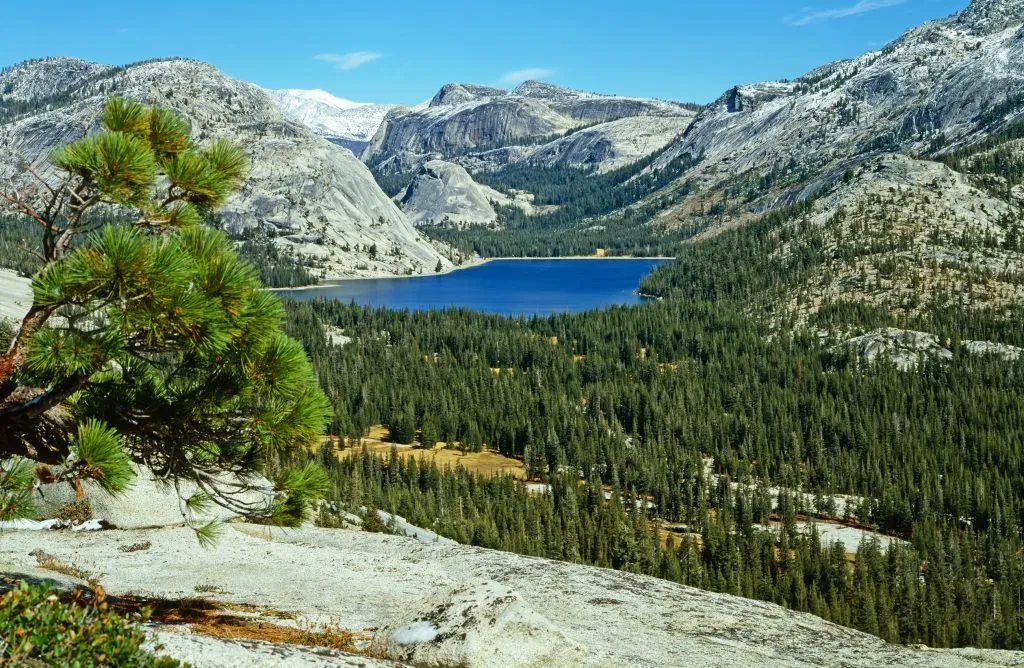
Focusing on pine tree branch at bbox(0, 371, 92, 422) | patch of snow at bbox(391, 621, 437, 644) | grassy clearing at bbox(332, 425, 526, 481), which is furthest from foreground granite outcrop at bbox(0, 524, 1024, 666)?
grassy clearing at bbox(332, 425, 526, 481)

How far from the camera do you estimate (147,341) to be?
16297 millimetres

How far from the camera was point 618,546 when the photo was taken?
68938 mm

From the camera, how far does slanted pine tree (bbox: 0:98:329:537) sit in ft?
50.6

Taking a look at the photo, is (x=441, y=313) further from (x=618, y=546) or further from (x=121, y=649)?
(x=121, y=649)

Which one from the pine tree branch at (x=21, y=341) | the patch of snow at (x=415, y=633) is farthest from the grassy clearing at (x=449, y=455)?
the pine tree branch at (x=21, y=341)

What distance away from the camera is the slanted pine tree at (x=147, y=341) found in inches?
607

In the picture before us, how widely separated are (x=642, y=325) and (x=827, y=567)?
397 feet

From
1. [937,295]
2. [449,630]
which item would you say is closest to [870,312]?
[937,295]

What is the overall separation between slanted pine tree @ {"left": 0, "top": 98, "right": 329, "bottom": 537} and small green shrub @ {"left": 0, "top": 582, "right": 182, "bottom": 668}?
211cm

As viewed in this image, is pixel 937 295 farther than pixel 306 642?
Yes

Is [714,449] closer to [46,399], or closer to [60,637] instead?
[46,399]

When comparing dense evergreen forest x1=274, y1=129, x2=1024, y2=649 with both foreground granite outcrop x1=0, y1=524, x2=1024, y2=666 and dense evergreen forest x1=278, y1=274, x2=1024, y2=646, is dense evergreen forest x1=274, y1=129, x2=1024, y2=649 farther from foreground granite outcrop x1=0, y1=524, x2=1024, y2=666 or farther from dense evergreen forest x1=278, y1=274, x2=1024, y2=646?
foreground granite outcrop x1=0, y1=524, x2=1024, y2=666

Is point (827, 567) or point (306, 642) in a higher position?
point (306, 642)

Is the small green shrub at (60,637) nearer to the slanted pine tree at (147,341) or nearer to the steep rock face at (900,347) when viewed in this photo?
the slanted pine tree at (147,341)
